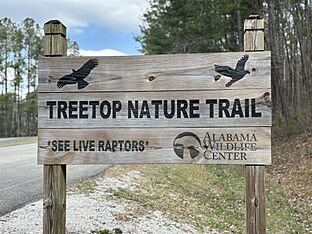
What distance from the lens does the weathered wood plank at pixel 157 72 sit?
3.34m

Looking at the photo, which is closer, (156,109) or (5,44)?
(156,109)

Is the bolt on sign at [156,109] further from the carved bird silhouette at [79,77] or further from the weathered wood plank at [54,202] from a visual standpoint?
the weathered wood plank at [54,202]

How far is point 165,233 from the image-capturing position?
242 inches

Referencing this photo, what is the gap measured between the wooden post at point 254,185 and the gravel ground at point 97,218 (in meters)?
2.99

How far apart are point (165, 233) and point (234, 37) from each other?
21.5m

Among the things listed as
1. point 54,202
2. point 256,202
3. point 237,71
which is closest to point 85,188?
point 54,202

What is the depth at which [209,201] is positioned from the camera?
9.40 metres

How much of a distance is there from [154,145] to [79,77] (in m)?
0.85

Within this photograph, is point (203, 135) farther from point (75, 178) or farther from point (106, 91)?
point (75, 178)

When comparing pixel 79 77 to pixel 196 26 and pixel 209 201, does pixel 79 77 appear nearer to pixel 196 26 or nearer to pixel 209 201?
pixel 209 201

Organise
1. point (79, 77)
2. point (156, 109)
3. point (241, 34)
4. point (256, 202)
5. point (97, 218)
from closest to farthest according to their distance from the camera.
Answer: point (256, 202), point (156, 109), point (79, 77), point (97, 218), point (241, 34)

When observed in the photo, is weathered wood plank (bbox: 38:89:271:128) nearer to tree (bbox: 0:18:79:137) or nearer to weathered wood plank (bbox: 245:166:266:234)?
weathered wood plank (bbox: 245:166:266:234)

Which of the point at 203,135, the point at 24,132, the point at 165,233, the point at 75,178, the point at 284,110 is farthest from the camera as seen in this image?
the point at 24,132

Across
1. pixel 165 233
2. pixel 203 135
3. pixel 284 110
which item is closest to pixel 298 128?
pixel 284 110
